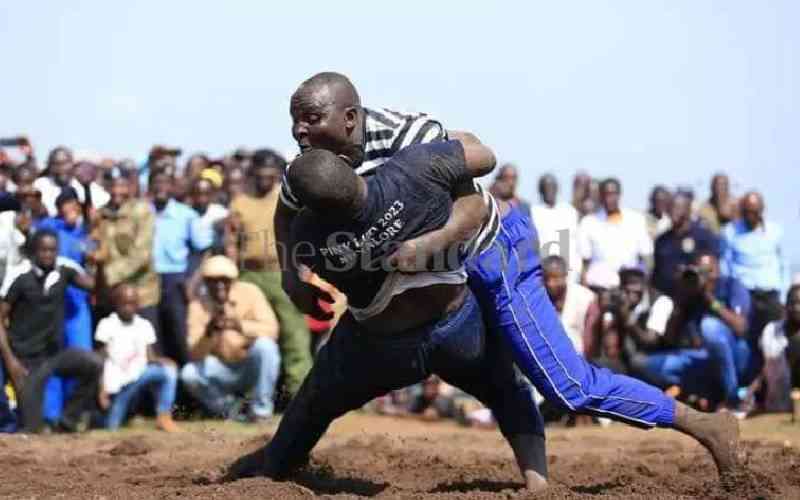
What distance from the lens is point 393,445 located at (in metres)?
9.53

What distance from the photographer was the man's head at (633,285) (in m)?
12.8

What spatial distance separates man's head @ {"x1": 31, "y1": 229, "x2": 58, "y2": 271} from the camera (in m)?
11.5

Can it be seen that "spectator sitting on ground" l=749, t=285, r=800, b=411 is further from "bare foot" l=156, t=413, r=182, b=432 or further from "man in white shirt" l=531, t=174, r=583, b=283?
"bare foot" l=156, t=413, r=182, b=432

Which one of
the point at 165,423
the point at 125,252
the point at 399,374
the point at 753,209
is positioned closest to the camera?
the point at 399,374

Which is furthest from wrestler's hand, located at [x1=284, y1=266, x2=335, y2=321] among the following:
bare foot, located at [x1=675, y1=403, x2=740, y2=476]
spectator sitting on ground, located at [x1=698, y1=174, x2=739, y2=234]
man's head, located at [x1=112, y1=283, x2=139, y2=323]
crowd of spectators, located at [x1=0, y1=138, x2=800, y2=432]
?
spectator sitting on ground, located at [x1=698, y1=174, x2=739, y2=234]

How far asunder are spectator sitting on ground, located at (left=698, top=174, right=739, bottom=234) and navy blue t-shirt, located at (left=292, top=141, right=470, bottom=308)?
8.48m

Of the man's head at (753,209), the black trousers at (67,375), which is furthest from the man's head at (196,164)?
the man's head at (753,209)

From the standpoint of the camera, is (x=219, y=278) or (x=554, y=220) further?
(x=554, y=220)

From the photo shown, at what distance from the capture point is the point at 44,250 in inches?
454

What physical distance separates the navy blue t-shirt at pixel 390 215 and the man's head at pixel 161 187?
7.00 m

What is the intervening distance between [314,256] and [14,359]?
19.0ft

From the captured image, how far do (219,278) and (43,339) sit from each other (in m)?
1.49

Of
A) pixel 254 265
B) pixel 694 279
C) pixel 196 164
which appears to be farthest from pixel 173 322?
pixel 694 279

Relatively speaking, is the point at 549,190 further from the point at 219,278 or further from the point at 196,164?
the point at 219,278
